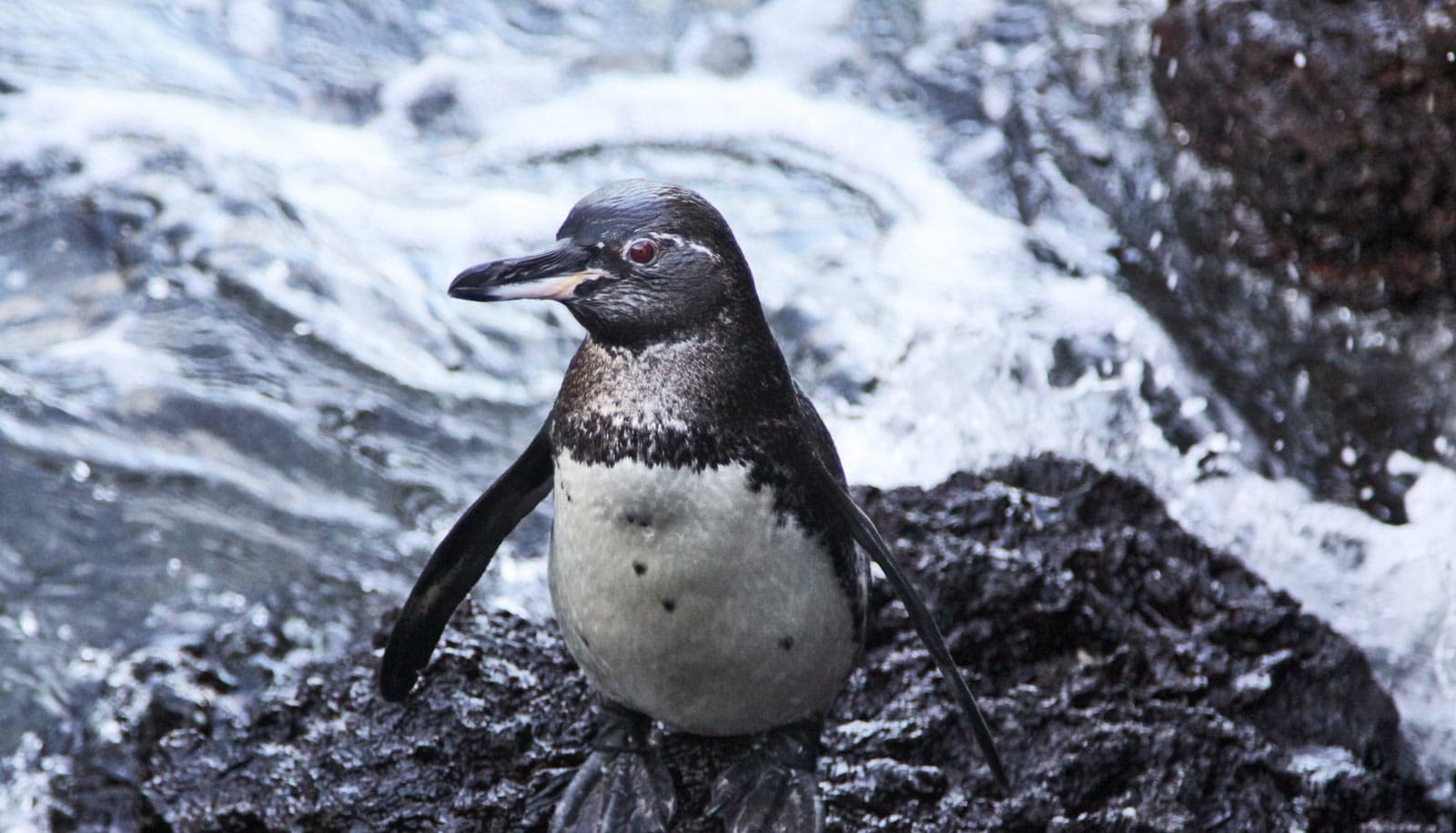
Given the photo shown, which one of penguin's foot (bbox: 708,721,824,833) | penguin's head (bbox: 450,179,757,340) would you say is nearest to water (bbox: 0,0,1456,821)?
penguin's foot (bbox: 708,721,824,833)

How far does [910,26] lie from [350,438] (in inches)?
164

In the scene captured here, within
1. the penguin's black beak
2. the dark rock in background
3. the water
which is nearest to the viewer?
the penguin's black beak

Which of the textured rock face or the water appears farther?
the textured rock face

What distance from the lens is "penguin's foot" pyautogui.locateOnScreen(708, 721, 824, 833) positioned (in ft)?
9.91

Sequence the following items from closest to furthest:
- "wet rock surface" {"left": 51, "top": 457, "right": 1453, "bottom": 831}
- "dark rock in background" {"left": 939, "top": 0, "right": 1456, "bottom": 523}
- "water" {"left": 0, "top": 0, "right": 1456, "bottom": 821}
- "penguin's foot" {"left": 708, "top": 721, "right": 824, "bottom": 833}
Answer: "penguin's foot" {"left": 708, "top": 721, "right": 824, "bottom": 833}, "wet rock surface" {"left": 51, "top": 457, "right": 1453, "bottom": 831}, "water" {"left": 0, "top": 0, "right": 1456, "bottom": 821}, "dark rock in background" {"left": 939, "top": 0, "right": 1456, "bottom": 523}

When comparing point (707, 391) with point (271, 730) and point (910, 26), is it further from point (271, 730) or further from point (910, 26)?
point (910, 26)

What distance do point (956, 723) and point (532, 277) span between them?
1.55 m

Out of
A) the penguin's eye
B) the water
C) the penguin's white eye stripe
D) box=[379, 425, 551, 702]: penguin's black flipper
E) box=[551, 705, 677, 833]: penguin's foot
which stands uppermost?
the water

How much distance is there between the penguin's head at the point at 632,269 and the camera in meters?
2.58

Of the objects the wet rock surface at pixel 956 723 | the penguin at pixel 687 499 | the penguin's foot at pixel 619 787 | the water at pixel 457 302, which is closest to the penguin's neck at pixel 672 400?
the penguin at pixel 687 499

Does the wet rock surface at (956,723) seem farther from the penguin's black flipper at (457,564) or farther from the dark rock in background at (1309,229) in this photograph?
the dark rock in background at (1309,229)

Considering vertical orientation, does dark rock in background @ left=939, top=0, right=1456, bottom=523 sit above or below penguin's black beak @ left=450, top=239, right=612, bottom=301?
above

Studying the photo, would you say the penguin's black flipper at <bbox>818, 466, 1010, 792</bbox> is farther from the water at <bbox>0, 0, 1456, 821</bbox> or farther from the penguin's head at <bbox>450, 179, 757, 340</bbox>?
the water at <bbox>0, 0, 1456, 821</bbox>

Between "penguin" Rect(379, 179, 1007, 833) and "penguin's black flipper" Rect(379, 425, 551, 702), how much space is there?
0.04ft
